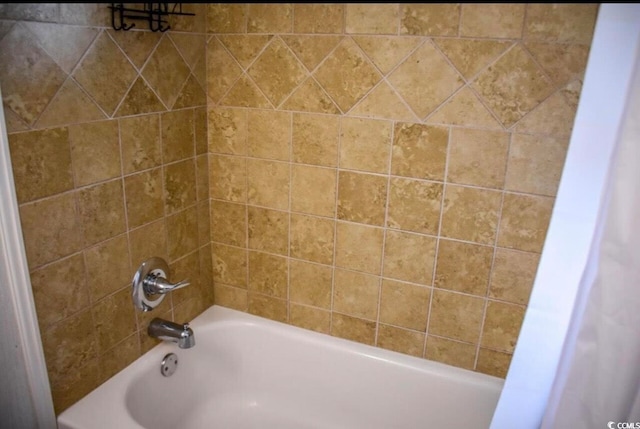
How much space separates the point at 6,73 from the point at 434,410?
156 cm

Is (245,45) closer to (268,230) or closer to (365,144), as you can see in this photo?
(365,144)

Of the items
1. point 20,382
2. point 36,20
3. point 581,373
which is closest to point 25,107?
point 36,20

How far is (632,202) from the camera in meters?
0.75

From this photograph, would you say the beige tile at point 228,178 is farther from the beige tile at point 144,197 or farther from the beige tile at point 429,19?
the beige tile at point 429,19

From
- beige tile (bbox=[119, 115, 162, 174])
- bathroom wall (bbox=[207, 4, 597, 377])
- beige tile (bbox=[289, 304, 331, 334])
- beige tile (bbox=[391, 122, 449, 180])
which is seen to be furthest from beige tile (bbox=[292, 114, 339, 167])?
beige tile (bbox=[289, 304, 331, 334])

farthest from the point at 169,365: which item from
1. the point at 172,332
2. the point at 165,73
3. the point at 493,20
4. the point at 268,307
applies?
the point at 493,20

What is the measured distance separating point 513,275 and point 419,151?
47 cm

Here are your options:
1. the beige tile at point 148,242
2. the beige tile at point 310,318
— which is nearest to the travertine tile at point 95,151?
the beige tile at point 148,242

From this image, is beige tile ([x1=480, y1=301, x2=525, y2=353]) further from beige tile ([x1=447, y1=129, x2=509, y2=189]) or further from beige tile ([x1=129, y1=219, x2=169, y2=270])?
beige tile ([x1=129, y1=219, x2=169, y2=270])

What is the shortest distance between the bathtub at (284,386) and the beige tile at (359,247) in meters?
0.31

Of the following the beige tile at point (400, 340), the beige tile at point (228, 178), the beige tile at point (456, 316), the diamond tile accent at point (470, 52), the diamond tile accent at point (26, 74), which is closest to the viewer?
the diamond tile accent at point (26, 74)

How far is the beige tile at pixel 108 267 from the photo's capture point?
1.33 m

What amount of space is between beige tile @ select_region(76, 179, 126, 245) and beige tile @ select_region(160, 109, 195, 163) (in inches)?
8.8

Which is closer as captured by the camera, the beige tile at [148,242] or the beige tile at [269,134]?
the beige tile at [148,242]
